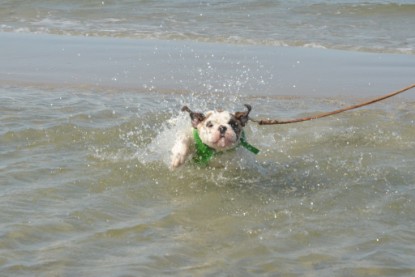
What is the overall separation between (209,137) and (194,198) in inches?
20.7

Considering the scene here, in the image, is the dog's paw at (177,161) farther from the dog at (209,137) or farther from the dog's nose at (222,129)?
the dog's nose at (222,129)

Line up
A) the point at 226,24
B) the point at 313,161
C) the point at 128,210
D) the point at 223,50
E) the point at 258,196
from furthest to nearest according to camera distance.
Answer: the point at 226,24
the point at 223,50
the point at 313,161
the point at 258,196
the point at 128,210

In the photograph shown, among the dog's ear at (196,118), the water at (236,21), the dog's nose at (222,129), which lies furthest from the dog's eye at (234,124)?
the water at (236,21)

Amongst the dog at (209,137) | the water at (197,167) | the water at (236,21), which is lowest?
the water at (236,21)

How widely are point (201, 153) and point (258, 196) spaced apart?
0.69 m

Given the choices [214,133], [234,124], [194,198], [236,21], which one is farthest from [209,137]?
[236,21]

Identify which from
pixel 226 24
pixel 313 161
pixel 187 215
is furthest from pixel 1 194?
pixel 226 24

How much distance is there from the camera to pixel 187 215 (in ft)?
19.3

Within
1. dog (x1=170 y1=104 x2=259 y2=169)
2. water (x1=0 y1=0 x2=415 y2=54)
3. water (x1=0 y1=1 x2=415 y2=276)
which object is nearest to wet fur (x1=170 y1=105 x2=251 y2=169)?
dog (x1=170 y1=104 x2=259 y2=169)

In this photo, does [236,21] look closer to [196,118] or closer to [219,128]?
[196,118]

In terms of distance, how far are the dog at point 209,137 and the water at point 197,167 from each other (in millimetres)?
159

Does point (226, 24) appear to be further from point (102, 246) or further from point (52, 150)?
point (102, 246)

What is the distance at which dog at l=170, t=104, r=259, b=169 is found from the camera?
6406 mm

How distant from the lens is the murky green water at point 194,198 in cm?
496
